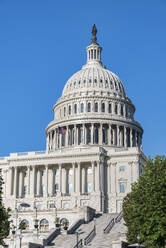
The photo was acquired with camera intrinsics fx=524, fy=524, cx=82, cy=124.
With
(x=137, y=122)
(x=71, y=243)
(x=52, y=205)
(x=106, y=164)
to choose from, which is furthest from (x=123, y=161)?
(x=71, y=243)

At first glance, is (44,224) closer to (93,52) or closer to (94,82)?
(94,82)

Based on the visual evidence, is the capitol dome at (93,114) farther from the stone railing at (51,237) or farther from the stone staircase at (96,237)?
the stone railing at (51,237)

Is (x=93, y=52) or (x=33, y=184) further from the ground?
(x=93, y=52)

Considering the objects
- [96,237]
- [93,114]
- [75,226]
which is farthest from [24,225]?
[93,114]

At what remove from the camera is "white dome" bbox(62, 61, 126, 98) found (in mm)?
154125

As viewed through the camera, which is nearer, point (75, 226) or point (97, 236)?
point (97, 236)

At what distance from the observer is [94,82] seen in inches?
6127

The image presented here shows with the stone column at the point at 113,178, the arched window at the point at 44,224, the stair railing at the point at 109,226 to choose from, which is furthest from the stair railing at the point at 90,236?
the stone column at the point at 113,178

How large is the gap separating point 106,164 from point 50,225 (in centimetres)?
2949

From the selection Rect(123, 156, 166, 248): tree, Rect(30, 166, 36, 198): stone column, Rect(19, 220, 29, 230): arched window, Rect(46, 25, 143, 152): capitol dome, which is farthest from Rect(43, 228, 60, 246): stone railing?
Rect(46, 25, 143, 152): capitol dome

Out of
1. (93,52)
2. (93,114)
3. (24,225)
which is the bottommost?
(24,225)

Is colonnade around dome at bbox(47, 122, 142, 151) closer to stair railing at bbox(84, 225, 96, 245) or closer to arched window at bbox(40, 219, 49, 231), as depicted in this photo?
arched window at bbox(40, 219, 49, 231)

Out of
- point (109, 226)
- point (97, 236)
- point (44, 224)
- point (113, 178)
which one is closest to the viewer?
point (97, 236)

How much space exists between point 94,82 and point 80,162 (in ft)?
124
